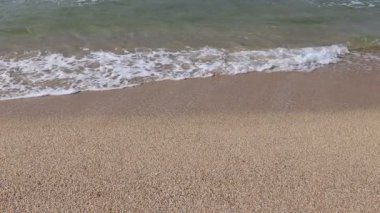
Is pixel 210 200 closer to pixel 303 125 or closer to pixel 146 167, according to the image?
pixel 146 167

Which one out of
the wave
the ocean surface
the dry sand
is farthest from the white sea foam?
the wave

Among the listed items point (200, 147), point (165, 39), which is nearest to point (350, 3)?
point (165, 39)

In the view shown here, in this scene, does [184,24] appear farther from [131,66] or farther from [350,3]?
[350,3]

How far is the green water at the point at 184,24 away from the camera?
9019 mm

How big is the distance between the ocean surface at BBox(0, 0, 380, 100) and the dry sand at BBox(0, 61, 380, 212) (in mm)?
545

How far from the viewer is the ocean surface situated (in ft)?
25.1

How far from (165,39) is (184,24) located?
0.89 meters

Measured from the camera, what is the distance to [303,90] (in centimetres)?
714

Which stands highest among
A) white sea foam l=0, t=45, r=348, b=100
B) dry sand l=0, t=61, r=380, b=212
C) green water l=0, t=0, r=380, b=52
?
dry sand l=0, t=61, r=380, b=212

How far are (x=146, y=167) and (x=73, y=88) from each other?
8.77 ft

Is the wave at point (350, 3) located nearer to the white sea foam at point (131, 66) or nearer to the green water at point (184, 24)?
the green water at point (184, 24)

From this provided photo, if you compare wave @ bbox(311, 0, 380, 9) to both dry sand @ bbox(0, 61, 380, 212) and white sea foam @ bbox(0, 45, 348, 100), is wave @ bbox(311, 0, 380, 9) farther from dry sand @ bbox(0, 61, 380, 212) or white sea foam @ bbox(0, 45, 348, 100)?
dry sand @ bbox(0, 61, 380, 212)

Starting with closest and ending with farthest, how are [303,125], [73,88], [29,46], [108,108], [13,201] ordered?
[13,201], [303,125], [108,108], [73,88], [29,46]

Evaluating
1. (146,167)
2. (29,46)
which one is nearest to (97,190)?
(146,167)
